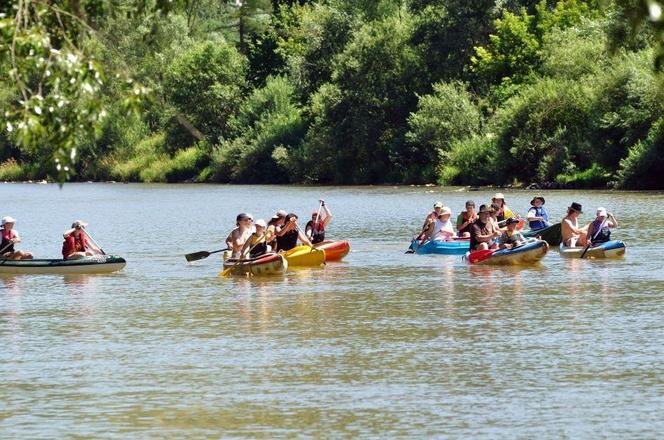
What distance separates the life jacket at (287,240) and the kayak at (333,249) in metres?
1.03

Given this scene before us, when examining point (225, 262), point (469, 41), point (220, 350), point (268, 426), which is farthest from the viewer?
point (469, 41)

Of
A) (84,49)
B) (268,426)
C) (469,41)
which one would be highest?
(469,41)

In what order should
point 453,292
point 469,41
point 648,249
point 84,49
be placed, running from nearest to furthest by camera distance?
point 84,49, point 453,292, point 648,249, point 469,41

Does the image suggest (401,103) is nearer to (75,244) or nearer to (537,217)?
(537,217)

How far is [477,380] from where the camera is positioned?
14.2 metres

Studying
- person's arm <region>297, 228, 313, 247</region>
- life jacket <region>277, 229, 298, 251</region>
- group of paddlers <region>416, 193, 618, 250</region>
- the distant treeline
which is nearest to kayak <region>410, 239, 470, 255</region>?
group of paddlers <region>416, 193, 618, 250</region>

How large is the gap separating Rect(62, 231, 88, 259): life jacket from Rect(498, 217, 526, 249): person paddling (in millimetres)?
8111

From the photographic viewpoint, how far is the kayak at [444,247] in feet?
96.6

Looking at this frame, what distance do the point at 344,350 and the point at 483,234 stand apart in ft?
37.4

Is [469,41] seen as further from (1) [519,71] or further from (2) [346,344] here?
(2) [346,344]

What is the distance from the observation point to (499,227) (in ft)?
92.9

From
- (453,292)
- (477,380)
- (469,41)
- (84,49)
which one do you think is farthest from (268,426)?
(469,41)

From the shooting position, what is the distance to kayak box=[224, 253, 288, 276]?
2564 centimetres

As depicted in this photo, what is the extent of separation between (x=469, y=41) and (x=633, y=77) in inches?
772
